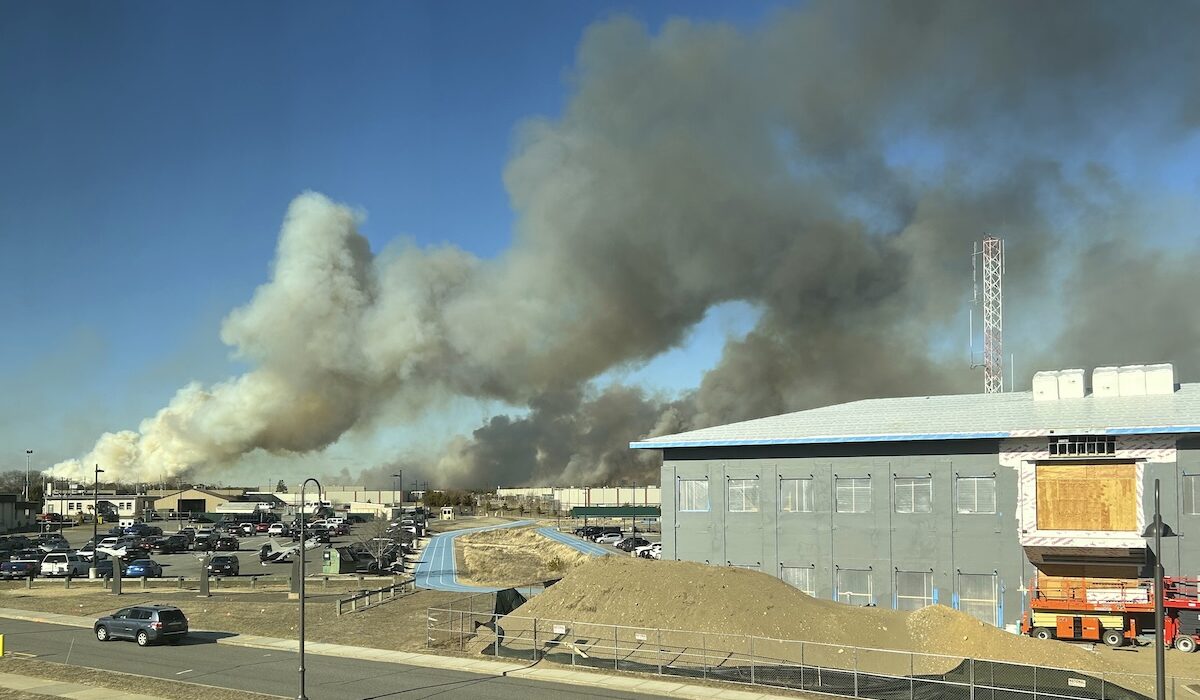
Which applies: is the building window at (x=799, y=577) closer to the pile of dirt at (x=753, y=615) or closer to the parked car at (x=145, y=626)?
the pile of dirt at (x=753, y=615)

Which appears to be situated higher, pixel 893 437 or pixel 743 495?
pixel 893 437

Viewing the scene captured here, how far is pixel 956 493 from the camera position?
4325 centimetres

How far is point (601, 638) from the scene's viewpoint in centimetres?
3519

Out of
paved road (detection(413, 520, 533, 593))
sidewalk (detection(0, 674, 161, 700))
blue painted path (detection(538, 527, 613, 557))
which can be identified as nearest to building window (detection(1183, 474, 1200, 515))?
paved road (detection(413, 520, 533, 593))

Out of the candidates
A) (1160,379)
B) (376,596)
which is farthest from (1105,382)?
(376,596)

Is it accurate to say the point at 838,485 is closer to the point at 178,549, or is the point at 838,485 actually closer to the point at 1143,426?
the point at 1143,426

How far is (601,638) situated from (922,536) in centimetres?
1737

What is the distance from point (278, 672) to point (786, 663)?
17503 millimetres

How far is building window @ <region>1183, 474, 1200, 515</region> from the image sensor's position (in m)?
38.8

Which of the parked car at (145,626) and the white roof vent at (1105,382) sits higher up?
the white roof vent at (1105,382)

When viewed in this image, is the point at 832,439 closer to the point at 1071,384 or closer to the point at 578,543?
the point at 1071,384

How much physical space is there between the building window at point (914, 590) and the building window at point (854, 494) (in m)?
3.53

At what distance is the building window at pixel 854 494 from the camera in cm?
4512

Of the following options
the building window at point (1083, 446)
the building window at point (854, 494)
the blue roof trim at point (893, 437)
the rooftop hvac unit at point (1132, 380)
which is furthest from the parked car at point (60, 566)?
the rooftop hvac unit at point (1132, 380)
